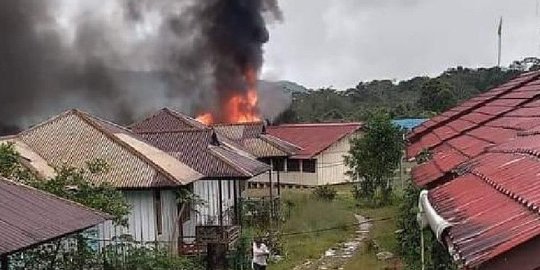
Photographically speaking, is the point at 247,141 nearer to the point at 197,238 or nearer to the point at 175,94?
the point at 197,238

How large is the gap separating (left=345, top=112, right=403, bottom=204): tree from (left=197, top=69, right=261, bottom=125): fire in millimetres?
16334

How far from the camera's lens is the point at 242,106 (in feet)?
162

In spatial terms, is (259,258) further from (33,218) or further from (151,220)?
(33,218)

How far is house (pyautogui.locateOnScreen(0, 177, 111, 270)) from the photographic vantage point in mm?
7367

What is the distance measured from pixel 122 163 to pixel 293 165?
25715 millimetres

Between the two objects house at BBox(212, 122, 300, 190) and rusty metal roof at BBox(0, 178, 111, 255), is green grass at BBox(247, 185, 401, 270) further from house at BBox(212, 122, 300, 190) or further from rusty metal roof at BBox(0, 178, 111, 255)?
rusty metal roof at BBox(0, 178, 111, 255)

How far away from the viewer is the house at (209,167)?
2095 centimetres

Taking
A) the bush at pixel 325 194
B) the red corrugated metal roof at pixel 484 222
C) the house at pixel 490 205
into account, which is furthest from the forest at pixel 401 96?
the red corrugated metal roof at pixel 484 222

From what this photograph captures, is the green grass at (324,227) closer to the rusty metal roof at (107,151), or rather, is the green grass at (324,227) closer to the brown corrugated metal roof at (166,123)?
the rusty metal roof at (107,151)

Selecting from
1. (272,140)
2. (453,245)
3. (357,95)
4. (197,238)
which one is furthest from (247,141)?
(357,95)

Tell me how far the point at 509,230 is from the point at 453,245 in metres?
0.39

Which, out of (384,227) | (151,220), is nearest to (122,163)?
(151,220)

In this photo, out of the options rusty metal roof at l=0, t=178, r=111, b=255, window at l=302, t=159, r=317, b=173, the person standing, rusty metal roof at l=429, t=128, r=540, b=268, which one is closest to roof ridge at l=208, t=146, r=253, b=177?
the person standing

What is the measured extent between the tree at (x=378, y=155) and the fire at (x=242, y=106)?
16.3 m
